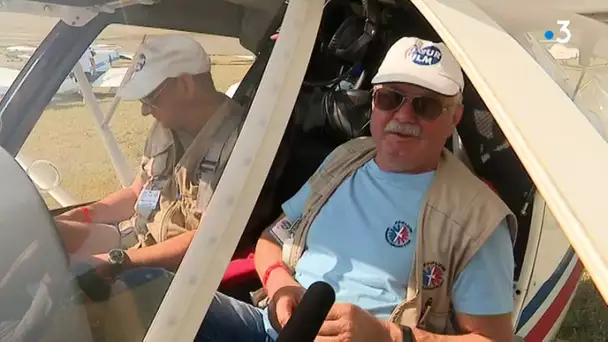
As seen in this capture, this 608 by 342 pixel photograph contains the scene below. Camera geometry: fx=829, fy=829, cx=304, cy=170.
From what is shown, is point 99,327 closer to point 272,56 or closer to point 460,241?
point 272,56

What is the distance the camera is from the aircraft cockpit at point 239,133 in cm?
139

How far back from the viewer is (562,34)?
5.06 ft

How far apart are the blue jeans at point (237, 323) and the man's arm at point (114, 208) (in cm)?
36

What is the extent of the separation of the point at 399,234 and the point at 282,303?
1.10ft

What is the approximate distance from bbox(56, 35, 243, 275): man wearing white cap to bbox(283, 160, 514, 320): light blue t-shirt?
1.57 feet

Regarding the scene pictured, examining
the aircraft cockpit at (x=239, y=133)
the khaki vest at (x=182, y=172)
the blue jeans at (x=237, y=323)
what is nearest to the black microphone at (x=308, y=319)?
the aircraft cockpit at (x=239, y=133)

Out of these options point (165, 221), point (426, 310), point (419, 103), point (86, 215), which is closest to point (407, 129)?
point (419, 103)

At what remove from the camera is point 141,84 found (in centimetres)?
183

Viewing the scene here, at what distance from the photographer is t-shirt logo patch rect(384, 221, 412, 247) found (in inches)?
80.4

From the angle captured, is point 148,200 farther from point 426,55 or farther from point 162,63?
point 426,55

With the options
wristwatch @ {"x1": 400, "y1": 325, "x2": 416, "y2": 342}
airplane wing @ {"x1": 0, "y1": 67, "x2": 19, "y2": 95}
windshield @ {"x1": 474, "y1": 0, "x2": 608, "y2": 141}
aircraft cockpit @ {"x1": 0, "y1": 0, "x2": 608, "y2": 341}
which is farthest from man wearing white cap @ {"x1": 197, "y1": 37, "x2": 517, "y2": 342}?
airplane wing @ {"x1": 0, "y1": 67, "x2": 19, "y2": 95}

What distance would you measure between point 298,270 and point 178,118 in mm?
557

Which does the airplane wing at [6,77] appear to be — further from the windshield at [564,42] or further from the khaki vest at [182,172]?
the windshield at [564,42]

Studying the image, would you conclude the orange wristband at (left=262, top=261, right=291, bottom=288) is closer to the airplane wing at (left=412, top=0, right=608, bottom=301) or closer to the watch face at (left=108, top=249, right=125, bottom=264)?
the watch face at (left=108, top=249, right=125, bottom=264)
